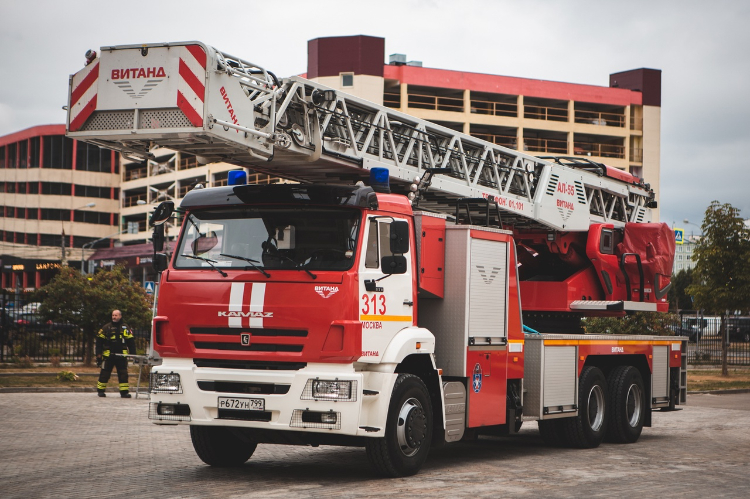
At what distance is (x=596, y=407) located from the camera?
43.1ft

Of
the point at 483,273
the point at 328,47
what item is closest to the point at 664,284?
the point at 483,273

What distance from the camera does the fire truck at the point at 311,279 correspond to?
890cm

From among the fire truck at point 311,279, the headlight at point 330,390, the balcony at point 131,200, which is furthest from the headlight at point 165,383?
the balcony at point 131,200

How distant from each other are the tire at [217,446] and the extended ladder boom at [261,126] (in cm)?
285

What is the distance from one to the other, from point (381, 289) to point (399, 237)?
1.74ft

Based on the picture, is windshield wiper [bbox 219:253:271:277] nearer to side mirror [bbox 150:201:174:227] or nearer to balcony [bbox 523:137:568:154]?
side mirror [bbox 150:201:174:227]

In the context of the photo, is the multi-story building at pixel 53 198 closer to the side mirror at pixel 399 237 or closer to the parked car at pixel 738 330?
the parked car at pixel 738 330

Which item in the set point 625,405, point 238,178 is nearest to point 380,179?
point 238,178

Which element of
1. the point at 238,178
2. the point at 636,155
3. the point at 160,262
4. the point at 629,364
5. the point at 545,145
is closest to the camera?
the point at 160,262

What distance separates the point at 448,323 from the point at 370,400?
177 cm

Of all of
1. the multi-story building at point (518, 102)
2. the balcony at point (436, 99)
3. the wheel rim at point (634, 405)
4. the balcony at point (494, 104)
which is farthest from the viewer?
the balcony at point (494, 104)

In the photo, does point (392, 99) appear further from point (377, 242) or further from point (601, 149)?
point (377, 242)

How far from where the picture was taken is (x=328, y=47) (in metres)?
58.8

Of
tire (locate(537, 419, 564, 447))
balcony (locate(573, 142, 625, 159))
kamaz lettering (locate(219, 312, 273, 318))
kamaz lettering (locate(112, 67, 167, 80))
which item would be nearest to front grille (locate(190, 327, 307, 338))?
kamaz lettering (locate(219, 312, 273, 318))
